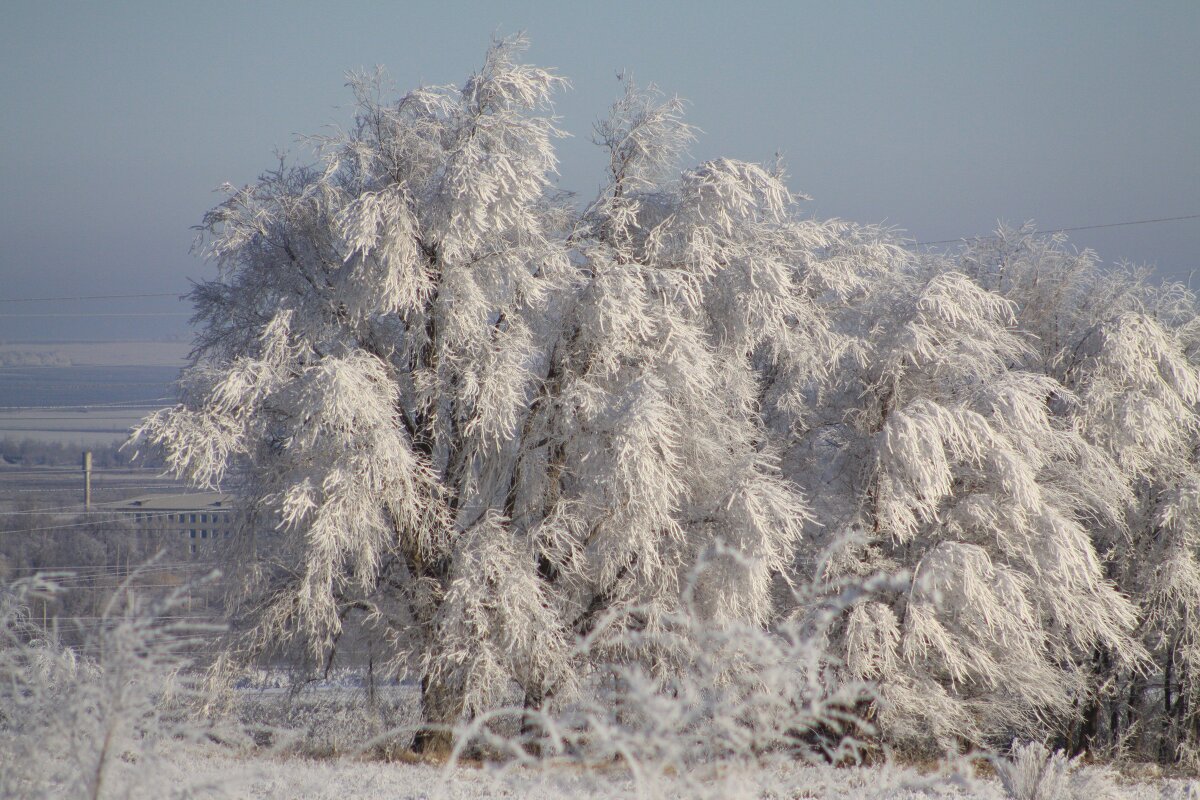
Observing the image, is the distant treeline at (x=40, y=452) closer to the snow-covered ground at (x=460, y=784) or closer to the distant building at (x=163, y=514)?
the distant building at (x=163, y=514)

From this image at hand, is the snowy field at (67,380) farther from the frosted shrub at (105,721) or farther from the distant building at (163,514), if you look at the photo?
the frosted shrub at (105,721)

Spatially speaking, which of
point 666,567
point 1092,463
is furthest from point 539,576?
point 1092,463

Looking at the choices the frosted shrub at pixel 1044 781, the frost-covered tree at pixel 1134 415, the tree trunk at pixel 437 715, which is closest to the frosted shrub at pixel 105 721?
the frosted shrub at pixel 1044 781

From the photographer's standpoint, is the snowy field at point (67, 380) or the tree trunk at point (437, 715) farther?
the snowy field at point (67, 380)

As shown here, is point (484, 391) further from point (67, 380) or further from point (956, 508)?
point (67, 380)

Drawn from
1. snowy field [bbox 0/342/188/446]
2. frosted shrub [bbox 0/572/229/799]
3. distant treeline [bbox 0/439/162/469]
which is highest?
snowy field [bbox 0/342/188/446]

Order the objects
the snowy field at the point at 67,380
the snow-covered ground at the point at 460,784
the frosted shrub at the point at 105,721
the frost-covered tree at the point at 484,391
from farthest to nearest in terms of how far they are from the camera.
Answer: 1. the snowy field at the point at 67,380
2. the frost-covered tree at the point at 484,391
3. the snow-covered ground at the point at 460,784
4. the frosted shrub at the point at 105,721

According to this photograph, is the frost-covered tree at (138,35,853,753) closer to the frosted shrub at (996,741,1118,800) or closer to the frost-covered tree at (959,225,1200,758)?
the frosted shrub at (996,741,1118,800)

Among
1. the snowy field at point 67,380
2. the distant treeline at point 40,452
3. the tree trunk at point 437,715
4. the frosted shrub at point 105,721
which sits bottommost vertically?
the tree trunk at point 437,715

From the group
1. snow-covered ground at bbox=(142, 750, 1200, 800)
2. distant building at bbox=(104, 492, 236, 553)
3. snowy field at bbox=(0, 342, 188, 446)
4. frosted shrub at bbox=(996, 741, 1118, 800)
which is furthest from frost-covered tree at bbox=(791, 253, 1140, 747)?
snowy field at bbox=(0, 342, 188, 446)

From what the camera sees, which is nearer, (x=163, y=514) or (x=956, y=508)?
(x=956, y=508)

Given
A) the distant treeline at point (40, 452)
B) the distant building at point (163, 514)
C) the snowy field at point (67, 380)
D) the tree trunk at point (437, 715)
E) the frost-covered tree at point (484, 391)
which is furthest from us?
the distant treeline at point (40, 452)

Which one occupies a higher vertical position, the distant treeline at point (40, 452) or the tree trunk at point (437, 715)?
the distant treeline at point (40, 452)

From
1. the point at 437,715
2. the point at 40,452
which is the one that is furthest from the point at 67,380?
the point at 437,715
